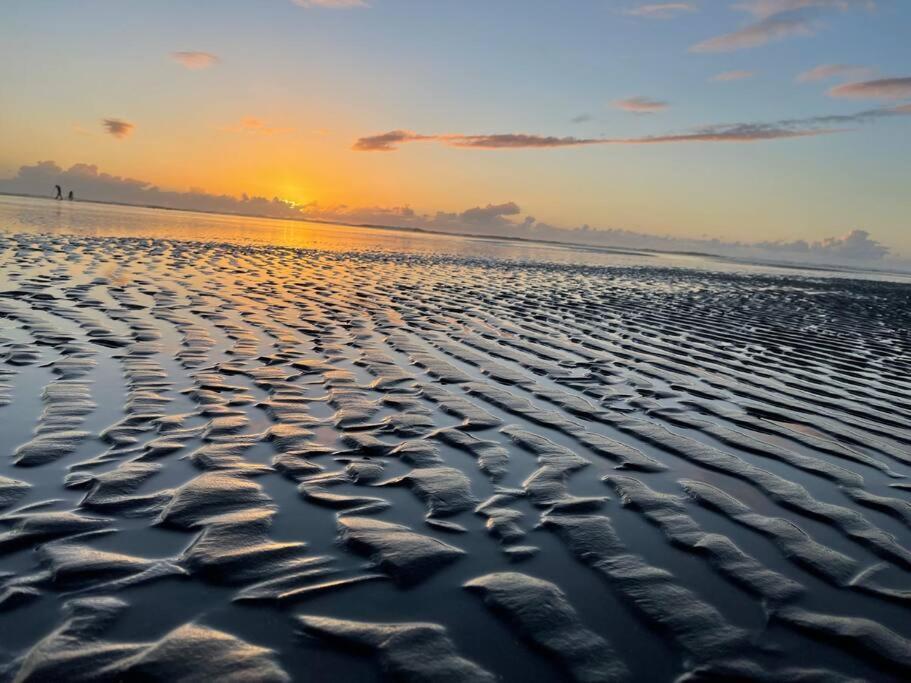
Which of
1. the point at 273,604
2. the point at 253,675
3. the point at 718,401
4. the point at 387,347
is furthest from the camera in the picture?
the point at 387,347

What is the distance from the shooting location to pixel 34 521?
3451 millimetres

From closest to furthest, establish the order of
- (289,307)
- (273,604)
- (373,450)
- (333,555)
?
(273,604)
(333,555)
(373,450)
(289,307)

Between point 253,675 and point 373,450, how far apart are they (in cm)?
269

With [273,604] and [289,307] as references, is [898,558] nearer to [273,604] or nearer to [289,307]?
[273,604]

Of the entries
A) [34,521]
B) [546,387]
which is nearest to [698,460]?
[546,387]

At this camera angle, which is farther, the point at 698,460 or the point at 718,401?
the point at 718,401

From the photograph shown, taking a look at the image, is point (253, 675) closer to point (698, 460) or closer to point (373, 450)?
point (373, 450)

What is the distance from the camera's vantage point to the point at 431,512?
4.01m

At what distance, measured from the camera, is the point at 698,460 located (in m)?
5.39

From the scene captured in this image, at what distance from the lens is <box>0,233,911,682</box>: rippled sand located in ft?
8.75

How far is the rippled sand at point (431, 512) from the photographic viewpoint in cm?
267

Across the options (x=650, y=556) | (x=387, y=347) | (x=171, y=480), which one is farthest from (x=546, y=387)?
(x=171, y=480)

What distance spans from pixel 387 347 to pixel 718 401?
480 cm

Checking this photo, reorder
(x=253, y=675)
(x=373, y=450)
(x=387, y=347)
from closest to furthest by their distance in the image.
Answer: (x=253, y=675) < (x=373, y=450) < (x=387, y=347)
